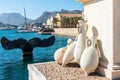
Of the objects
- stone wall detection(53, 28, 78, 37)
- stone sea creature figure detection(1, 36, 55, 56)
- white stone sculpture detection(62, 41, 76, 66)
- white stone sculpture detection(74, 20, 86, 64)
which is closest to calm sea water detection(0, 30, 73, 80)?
stone sea creature figure detection(1, 36, 55, 56)

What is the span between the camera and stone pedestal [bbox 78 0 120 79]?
20.0ft

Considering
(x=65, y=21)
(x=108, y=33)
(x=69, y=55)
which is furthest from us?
(x=65, y=21)

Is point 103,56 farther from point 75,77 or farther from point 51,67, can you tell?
point 51,67

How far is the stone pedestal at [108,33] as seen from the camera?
611 cm

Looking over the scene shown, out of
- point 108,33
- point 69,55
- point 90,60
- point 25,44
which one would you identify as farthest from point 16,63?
point 108,33

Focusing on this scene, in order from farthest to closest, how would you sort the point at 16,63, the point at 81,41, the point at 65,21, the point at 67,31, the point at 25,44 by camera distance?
the point at 65,21, the point at 67,31, the point at 25,44, the point at 16,63, the point at 81,41

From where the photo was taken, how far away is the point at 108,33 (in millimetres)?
6344

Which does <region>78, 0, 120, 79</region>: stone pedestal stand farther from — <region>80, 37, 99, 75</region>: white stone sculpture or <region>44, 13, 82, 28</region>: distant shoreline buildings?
<region>44, 13, 82, 28</region>: distant shoreline buildings

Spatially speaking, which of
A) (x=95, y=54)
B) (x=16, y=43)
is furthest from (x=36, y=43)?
(x=95, y=54)

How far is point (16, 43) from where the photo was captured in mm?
24141

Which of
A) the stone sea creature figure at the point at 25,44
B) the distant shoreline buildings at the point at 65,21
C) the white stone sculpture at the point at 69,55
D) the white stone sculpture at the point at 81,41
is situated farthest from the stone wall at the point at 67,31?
the white stone sculpture at the point at 81,41

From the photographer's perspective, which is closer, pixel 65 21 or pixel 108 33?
pixel 108 33

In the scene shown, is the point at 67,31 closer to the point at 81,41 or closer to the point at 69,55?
the point at 69,55

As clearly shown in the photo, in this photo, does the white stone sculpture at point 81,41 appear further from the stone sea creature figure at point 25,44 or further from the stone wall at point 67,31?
the stone wall at point 67,31
